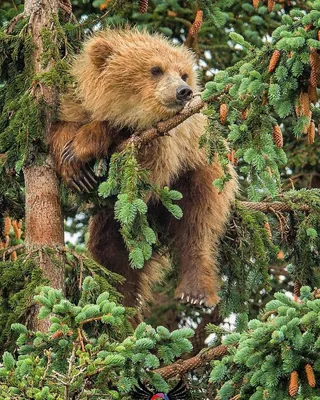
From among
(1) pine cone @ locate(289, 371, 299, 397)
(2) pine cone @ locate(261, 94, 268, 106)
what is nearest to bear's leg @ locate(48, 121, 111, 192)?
(2) pine cone @ locate(261, 94, 268, 106)

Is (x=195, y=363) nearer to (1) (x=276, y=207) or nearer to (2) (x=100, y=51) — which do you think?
(1) (x=276, y=207)

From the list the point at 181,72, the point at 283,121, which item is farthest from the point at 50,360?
the point at 283,121

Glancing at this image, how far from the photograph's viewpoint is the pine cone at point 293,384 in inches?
171

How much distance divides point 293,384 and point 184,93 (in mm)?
2815

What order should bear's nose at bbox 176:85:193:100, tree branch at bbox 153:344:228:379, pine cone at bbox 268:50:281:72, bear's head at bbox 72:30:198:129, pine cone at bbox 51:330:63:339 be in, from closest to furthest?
pine cone at bbox 51:330:63:339, pine cone at bbox 268:50:281:72, tree branch at bbox 153:344:228:379, bear's nose at bbox 176:85:193:100, bear's head at bbox 72:30:198:129

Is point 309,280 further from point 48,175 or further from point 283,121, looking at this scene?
point 283,121

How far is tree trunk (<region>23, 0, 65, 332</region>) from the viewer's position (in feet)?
20.6

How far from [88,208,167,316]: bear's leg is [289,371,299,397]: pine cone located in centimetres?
325

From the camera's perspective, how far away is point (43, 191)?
258 inches

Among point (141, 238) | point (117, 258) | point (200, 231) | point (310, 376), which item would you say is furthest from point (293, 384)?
point (117, 258)

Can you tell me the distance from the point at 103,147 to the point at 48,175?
15.9 inches

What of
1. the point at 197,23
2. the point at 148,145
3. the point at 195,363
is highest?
the point at 197,23

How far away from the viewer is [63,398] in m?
4.41

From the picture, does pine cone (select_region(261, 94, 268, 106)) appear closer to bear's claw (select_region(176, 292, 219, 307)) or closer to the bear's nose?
the bear's nose
